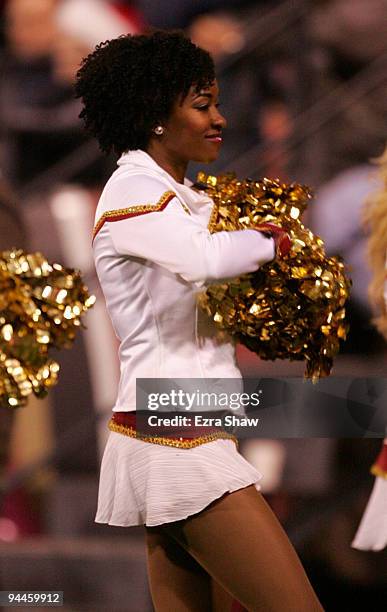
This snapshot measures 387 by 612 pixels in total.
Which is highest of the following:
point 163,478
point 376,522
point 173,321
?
point 173,321

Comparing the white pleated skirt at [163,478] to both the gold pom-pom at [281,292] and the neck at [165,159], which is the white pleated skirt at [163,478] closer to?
the gold pom-pom at [281,292]

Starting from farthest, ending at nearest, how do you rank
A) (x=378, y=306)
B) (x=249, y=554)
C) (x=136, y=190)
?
(x=378, y=306) → (x=136, y=190) → (x=249, y=554)

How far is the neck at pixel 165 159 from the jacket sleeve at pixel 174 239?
0.14 meters

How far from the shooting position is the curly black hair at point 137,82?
8.55 ft

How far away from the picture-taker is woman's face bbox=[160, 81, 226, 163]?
2.62 m

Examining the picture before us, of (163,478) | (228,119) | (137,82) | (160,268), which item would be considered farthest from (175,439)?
(228,119)

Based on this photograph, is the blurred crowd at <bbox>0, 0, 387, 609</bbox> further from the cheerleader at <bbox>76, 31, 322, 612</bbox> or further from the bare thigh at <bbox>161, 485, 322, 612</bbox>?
the bare thigh at <bbox>161, 485, 322, 612</bbox>

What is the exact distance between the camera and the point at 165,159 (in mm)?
2656

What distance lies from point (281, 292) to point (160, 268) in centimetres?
27

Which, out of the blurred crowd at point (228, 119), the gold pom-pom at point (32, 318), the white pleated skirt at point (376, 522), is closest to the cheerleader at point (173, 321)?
the gold pom-pom at point (32, 318)

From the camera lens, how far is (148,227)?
2.44m

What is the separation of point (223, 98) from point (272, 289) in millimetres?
2219

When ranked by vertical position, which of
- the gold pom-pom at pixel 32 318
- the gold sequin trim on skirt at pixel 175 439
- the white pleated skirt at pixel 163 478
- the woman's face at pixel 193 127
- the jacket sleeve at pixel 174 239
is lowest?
the white pleated skirt at pixel 163 478

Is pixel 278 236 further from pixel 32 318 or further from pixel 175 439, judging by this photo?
pixel 32 318
